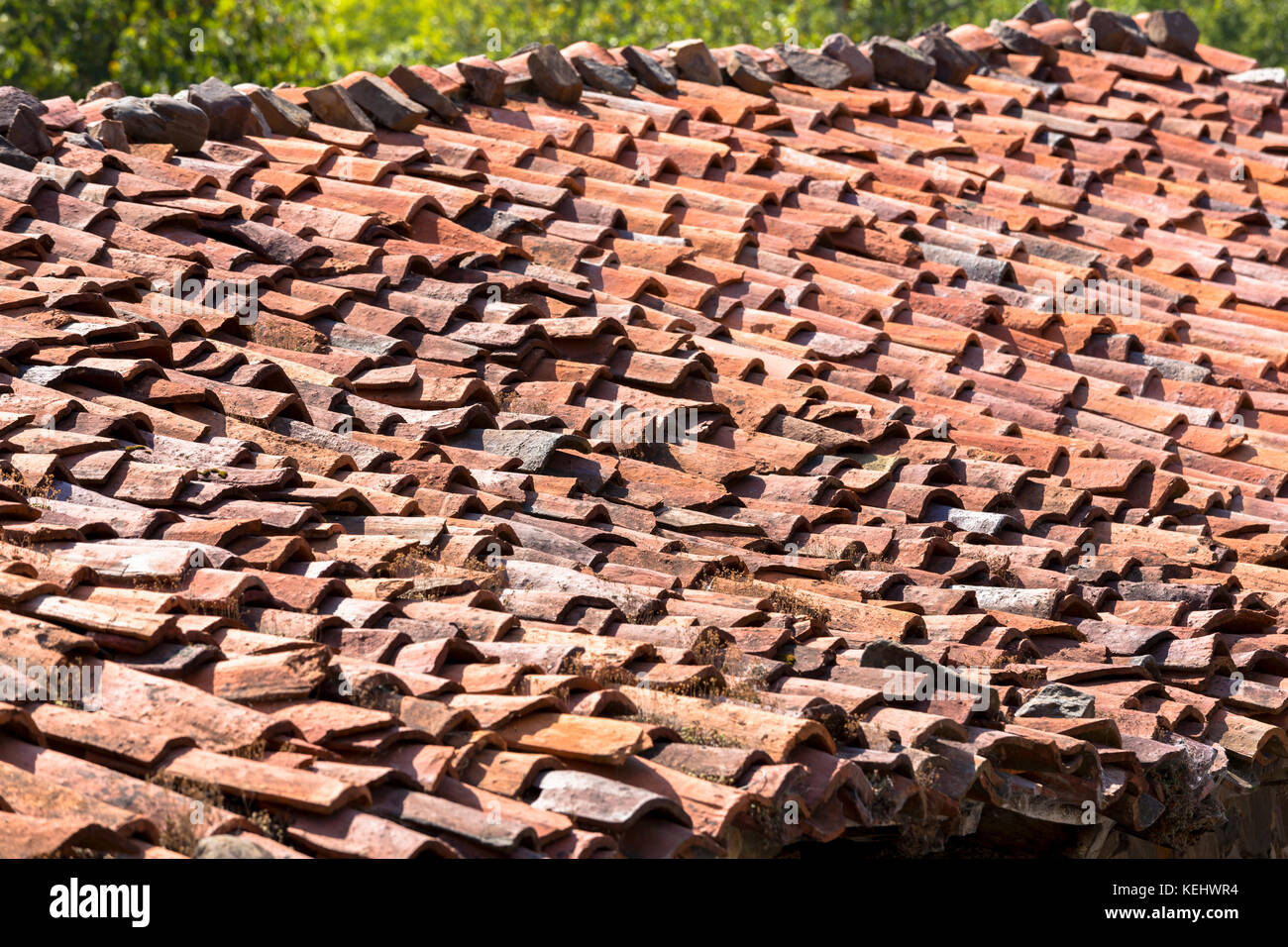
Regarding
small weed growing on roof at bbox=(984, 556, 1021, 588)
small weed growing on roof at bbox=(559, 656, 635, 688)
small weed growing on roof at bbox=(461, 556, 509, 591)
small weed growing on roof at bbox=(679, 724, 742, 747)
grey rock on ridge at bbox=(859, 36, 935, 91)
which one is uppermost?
A: grey rock on ridge at bbox=(859, 36, 935, 91)

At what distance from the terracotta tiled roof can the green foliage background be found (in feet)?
7.75

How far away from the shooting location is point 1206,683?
4.66 metres

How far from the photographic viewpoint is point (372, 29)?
3869cm

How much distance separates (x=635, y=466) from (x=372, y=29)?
36.0m

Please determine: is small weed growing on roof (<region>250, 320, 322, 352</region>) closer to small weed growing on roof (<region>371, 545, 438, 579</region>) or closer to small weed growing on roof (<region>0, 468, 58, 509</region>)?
small weed growing on roof (<region>0, 468, 58, 509</region>)

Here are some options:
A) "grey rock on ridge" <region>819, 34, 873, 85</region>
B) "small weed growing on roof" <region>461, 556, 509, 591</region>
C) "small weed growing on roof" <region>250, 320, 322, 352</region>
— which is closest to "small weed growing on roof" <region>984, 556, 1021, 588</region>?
"small weed growing on roof" <region>461, 556, 509, 591</region>

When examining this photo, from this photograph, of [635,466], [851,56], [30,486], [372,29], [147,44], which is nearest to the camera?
[30,486]

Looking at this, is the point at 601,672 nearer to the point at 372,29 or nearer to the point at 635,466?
the point at 635,466

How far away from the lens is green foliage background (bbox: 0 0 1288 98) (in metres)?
19.5

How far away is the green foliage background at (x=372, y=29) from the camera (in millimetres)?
19484

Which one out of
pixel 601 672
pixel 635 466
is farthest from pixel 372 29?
pixel 601 672

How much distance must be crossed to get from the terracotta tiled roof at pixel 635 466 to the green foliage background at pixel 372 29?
2.36 meters

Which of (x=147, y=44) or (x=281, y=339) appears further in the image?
(x=147, y=44)
